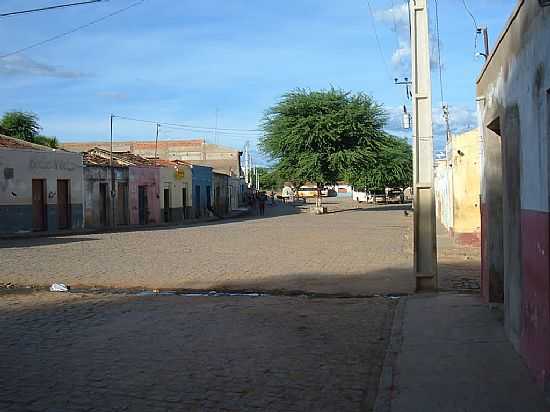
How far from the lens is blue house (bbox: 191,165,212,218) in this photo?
54281mm

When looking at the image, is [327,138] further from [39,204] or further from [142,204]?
[39,204]

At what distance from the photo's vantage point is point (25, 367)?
22.8ft

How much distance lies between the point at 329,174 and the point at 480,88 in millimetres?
43063

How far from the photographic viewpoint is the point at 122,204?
134 ft

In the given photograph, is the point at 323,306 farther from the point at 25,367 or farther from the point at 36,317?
the point at 25,367

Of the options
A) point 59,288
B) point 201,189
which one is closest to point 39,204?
point 59,288

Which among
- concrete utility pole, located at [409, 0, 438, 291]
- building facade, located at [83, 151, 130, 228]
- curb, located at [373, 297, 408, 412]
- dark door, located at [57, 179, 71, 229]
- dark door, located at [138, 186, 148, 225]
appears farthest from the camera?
dark door, located at [138, 186, 148, 225]

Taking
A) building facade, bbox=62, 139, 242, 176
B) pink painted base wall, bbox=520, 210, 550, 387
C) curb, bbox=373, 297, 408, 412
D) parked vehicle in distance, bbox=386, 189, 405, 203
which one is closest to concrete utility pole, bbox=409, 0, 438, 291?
curb, bbox=373, 297, 408, 412

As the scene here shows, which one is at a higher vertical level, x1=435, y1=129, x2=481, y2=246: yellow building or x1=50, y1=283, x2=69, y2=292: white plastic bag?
x1=435, y1=129, x2=481, y2=246: yellow building

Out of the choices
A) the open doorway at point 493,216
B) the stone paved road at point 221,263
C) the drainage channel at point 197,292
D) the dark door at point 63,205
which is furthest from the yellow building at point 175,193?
the open doorway at point 493,216

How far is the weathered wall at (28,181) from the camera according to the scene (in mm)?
30562

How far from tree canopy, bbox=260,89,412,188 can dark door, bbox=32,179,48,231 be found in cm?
2230

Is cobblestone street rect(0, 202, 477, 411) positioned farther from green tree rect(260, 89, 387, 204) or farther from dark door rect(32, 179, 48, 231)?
green tree rect(260, 89, 387, 204)

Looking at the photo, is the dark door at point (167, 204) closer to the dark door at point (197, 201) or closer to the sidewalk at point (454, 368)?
the dark door at point (197, 201)
